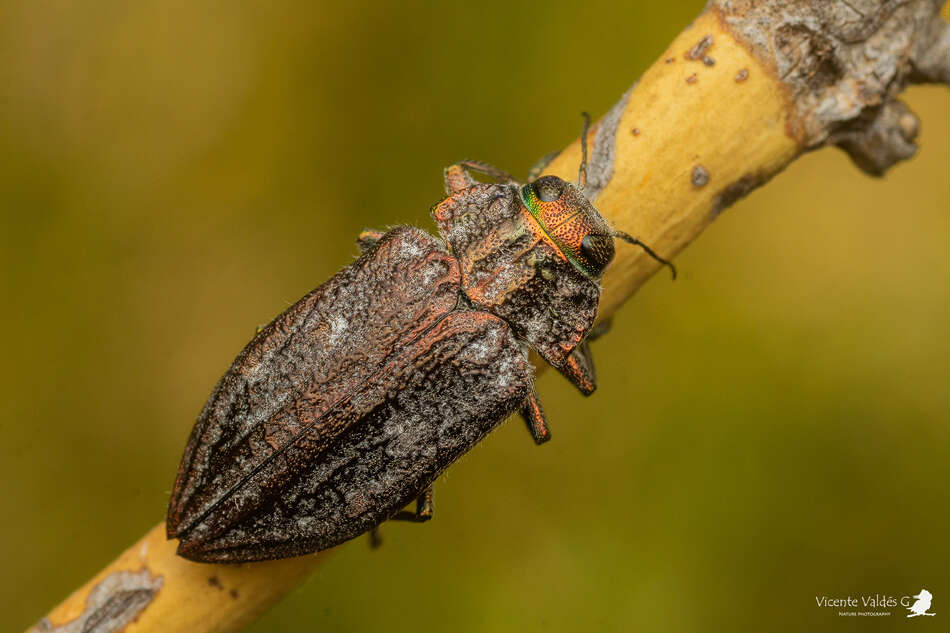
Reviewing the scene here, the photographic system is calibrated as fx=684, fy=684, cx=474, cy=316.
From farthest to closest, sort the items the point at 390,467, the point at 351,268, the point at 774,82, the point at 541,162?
the point at 541,162, the point at 351,268, the point at 390,467, the point at 774,82

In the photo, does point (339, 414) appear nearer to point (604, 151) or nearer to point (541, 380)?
point (541, 380)

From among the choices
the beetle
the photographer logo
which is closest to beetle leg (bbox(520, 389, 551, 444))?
the beetle

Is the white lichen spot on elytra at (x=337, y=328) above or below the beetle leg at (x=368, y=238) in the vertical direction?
below

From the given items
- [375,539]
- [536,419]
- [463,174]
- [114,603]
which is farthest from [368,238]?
[114,603]

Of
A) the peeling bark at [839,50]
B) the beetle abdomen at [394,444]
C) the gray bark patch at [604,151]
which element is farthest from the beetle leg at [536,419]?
the peeling bark at [839,50]

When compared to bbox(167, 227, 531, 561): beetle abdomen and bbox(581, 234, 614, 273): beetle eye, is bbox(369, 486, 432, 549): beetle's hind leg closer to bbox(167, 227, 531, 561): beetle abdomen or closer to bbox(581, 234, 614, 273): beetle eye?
bbox(167, 227, 531, 561): beetle abdomen

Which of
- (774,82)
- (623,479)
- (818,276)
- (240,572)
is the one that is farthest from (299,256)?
(818,276)

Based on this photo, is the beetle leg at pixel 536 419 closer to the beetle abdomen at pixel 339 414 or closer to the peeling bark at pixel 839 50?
the beetle abdomen at pixel 339 414

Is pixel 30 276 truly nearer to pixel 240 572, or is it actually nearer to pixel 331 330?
pixel 331 330
